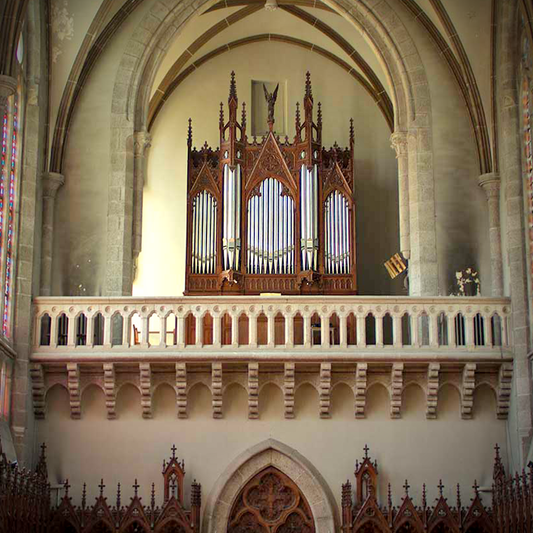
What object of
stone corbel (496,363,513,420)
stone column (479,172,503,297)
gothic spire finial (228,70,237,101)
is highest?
gothic spire finial (228,70,237,101)

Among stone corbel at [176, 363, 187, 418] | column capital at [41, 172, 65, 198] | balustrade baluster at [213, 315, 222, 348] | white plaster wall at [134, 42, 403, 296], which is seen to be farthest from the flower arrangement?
column capital at [41, 172, 65, 198]

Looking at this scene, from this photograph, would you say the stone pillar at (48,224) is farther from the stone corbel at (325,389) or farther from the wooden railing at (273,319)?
the stone corbel at (325,389)

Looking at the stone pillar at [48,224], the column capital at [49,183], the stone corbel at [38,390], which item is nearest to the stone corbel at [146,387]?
the stone corbel at [38,390]

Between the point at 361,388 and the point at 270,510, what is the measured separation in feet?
8.09

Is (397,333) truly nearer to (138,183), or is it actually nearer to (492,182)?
(492,182)

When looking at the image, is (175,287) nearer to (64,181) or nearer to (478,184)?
(64,181)

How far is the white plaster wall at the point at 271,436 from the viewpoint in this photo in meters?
20.5

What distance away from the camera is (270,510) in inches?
802

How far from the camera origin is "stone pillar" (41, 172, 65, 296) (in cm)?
2158

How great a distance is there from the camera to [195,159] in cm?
2442

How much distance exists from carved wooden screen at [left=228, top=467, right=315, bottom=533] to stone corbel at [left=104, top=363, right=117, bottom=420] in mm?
2506

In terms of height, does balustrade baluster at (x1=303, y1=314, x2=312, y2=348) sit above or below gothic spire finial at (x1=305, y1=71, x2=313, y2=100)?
below

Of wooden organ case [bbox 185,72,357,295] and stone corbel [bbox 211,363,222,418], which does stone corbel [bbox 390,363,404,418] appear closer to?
stone corbel [bbox 211,363,222,418]

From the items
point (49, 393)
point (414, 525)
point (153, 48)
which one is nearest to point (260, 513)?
point (414, 525)
